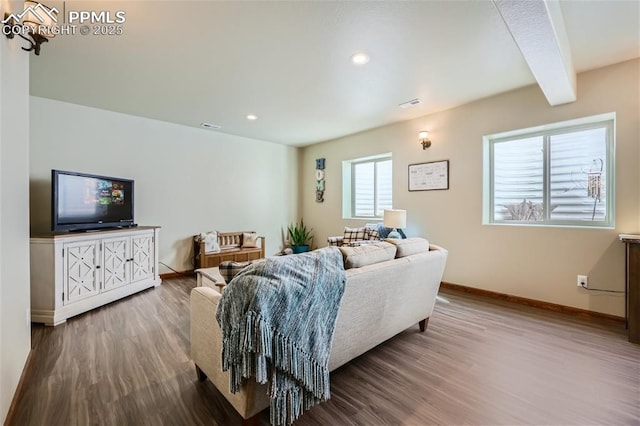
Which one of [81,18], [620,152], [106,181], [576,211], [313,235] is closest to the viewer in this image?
[81,18]

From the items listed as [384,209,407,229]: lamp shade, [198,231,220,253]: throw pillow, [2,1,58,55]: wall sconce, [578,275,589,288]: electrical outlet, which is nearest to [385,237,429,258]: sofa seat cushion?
[384,209,407,229]: lamp shade

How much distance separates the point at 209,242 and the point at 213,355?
10.7ft

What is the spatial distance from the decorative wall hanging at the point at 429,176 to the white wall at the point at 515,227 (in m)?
0.08

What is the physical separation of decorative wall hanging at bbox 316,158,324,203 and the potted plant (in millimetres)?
772

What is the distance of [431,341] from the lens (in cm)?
235

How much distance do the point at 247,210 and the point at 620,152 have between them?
5.27 m

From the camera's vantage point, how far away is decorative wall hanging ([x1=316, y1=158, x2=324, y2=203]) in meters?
5.85

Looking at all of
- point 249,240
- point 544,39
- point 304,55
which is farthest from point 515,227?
point 249,240

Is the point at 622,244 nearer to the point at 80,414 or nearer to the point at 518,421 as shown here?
the point at 518,421

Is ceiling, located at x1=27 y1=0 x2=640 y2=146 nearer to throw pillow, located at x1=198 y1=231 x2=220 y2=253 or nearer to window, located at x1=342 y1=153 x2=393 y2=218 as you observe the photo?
window, located at x1=342 y1=153 x2=393 y2=218

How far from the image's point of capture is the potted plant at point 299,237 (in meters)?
5.91

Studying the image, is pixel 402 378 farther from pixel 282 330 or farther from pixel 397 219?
pixel 397 219

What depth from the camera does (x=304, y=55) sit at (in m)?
2.48

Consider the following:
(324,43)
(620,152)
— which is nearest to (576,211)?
(620,152)
